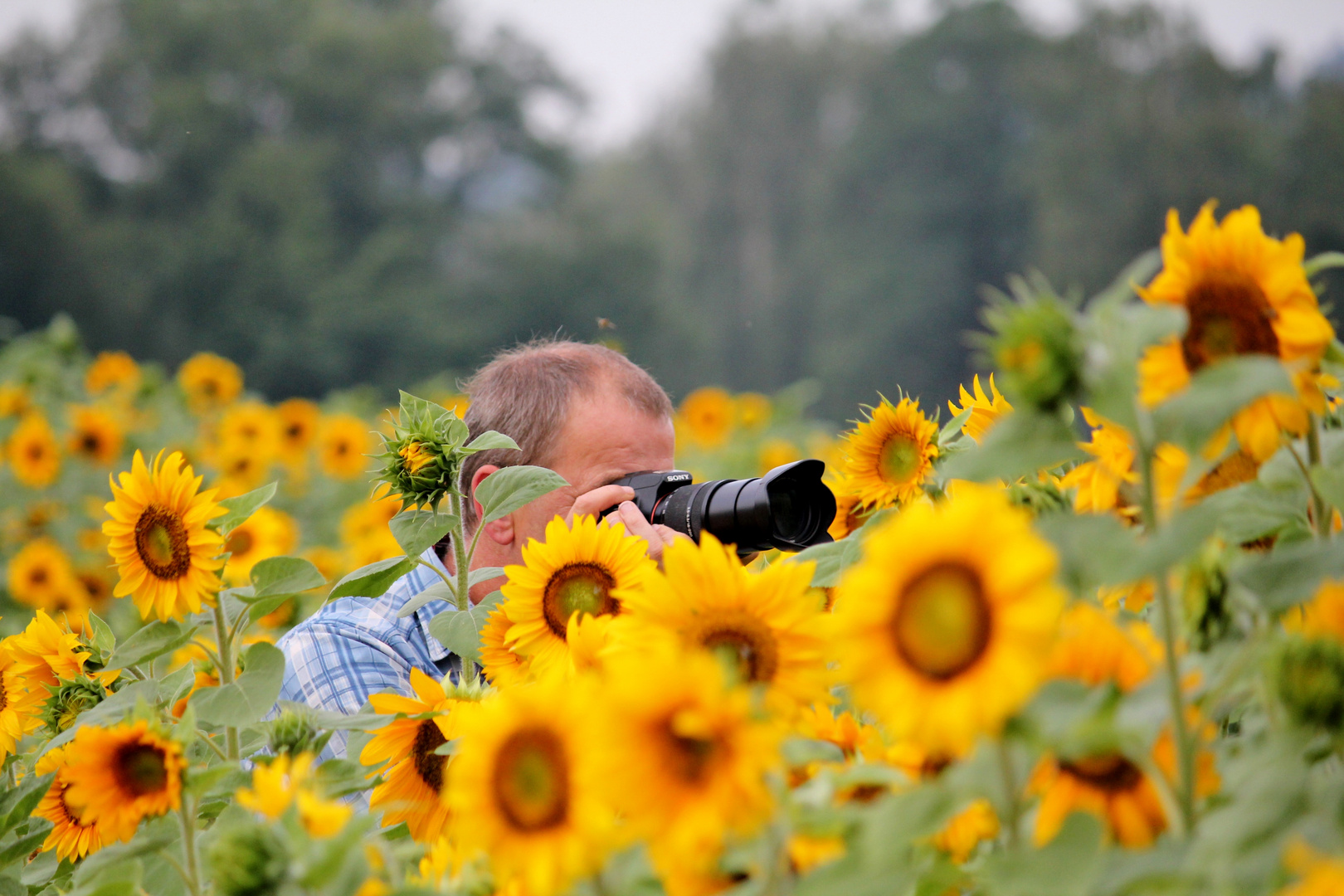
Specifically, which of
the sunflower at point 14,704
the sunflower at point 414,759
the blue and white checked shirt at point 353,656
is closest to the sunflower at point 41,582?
the blue and white checked shirt at point 353,656

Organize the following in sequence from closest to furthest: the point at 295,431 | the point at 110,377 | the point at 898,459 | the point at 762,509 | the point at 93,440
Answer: the point at 898,459 → the point at 762,509 → the point at 93,440 → the point at 295,431 → the point at 110,377

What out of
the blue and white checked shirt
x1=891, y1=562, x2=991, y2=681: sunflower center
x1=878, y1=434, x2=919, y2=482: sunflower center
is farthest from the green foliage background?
x1=891, y1=562, x2=991, y2=681: sunflower center

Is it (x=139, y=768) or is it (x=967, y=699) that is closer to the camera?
(x=967, y=699)

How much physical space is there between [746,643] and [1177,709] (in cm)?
22

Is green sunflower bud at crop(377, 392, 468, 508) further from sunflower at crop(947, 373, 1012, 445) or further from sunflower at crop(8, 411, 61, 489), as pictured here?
sunflower at crop(8, 411, 61, 489)

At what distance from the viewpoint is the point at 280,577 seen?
1.01 metres

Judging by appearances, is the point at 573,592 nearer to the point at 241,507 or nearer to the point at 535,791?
the point at 241,507

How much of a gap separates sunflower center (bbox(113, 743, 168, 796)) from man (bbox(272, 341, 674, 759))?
22.5 inches

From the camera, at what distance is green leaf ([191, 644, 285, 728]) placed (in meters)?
0.92

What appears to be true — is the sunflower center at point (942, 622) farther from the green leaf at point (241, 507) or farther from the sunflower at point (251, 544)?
the sunflower at point (251, 544)

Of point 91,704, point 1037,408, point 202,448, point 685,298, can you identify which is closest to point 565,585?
point 91,704

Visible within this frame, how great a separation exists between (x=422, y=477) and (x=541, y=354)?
705 mm

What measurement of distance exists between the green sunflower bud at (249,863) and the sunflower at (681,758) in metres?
0.21

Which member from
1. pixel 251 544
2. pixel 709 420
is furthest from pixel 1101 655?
pixel 709 420
